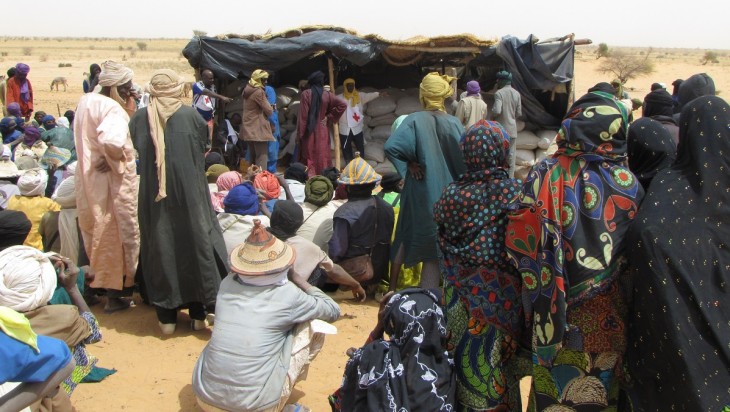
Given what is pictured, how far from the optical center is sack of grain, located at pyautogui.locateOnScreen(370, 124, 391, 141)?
34.1 ft

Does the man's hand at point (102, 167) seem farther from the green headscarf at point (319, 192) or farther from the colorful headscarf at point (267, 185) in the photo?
the green headscarf at point (319, 192)

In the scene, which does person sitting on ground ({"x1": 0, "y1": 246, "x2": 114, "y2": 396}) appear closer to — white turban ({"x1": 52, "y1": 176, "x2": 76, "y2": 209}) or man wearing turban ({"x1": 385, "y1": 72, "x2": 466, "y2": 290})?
white turban ({"x1": 52, "y1": 176, "x2": 76, "y2": 209})

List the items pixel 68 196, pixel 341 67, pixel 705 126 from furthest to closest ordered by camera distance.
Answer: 1. pixel 341 67
2. pixel 68 196
3. pixel 705 126

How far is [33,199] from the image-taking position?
17.0ft

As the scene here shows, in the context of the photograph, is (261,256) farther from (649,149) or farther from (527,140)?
(527,140)

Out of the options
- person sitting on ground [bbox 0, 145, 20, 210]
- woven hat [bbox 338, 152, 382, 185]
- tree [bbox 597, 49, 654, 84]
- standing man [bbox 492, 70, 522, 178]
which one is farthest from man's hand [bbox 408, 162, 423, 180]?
Result: tree [bbox 597, 49, 654, 84]

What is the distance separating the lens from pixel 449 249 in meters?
2.71

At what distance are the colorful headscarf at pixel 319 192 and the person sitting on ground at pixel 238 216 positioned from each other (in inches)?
22.0

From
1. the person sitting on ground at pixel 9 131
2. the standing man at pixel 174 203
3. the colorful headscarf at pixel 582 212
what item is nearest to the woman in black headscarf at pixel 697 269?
the colorful headscarf at pixel 582 212

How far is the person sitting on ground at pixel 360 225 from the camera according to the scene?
4840mm

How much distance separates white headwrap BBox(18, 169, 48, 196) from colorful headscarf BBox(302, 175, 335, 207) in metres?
2.16

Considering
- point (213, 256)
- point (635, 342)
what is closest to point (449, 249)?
point (635, 342)

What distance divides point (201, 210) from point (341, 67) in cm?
723

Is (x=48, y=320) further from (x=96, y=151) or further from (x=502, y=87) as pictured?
(x=502, y=87)
